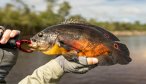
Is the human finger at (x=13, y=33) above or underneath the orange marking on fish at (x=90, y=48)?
above

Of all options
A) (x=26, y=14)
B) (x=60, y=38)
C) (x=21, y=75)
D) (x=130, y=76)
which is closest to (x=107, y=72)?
(x=130, y=76)

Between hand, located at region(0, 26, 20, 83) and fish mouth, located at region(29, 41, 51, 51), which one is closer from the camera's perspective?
hand, located at region(0, 26, 20, 83)

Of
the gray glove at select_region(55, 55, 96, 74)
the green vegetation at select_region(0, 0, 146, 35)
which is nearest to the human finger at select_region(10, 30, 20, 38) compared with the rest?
the gray glove at select_region(55, 55, 96, 74)

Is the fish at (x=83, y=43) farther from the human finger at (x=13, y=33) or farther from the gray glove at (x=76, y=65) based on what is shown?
the human finger at (x=13, y=33)

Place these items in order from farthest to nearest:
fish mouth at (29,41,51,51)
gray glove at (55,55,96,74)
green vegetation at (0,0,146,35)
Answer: green vegetation at (0,0,146,35)
fish mouth at (29,41,51,51)
gray glove at (55,55,96,74)

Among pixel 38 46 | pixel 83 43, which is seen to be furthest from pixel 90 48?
pixel 38 46

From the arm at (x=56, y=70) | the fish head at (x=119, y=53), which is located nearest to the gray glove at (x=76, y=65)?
the arm at (x=56, y=70)

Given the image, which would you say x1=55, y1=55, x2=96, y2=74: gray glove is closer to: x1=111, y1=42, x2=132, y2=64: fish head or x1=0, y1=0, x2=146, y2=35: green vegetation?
x1=111, y1=42, x2=132, y2=64: fish head
